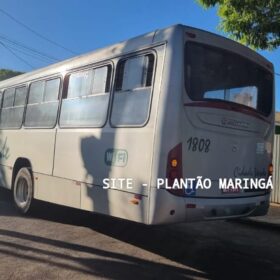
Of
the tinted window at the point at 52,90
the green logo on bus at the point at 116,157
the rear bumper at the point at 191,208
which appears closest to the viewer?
the rear bumper at the point at 191,208

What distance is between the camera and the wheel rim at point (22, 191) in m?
9.59

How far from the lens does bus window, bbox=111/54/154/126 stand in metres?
6.23

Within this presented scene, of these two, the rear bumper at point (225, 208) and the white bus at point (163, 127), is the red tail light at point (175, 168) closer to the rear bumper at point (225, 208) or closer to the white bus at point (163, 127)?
the white bus at point (163, 127)

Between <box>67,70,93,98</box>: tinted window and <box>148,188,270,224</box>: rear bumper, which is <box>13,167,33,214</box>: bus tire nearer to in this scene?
<box>67,70,93,98</box>: tinted window

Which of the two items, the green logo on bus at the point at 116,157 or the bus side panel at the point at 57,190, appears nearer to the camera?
the green logo on bus at the point at 116,157

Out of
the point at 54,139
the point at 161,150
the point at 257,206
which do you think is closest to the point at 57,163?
the point at 54,139

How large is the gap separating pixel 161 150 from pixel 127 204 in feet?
3.10

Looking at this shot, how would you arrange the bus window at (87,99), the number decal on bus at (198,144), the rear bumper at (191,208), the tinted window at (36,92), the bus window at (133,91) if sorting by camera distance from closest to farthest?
1. the rear bumper at (191,208)
2. the number decal on bus at (198,144)
3. the bus window at (133,91)
4. the bus window at (87,99)
5. the tinted window at (36,92)

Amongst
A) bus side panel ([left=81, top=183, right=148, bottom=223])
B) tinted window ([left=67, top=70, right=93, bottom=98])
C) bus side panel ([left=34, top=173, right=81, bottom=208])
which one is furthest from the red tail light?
tinted window ([left=67, top=70, right=93, bottom=98])

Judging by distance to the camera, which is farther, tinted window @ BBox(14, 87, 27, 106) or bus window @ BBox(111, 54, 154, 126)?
tinted window @ BBox(14, 87, 27, 106)

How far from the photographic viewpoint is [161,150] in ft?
19.4

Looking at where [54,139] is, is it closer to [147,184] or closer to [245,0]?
[147,184]

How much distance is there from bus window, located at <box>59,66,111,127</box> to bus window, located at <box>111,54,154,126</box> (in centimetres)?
30

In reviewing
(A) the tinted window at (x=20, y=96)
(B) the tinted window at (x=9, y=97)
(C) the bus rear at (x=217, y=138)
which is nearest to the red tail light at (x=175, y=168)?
(C) the bus rear at (x=217, y=138)
